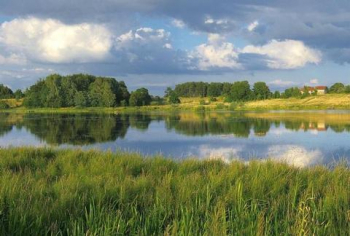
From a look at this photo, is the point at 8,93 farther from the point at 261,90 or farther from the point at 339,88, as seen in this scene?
the point at 339,88

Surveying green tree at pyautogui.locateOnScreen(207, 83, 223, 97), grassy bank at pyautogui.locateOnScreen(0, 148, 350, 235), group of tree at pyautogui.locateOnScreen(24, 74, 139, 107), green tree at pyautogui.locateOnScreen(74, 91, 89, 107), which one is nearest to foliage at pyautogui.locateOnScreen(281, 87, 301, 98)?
green tree at pyautogui.locateOnScreen(207, 83, 223, 97)

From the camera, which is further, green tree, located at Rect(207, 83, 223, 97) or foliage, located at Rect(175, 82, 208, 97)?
foliage, located at Rect(175, 82, 208, 97)

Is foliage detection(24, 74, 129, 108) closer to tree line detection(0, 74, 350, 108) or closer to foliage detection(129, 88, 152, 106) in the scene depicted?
tree line detection(0, 74, 350, 108)

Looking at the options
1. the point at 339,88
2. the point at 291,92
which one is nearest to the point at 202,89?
the point at 291,92

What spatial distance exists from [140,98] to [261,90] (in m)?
36.1

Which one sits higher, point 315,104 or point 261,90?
point 261,90

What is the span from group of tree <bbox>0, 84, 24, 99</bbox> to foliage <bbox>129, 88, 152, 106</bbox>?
36.3m

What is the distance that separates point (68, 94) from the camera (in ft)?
307

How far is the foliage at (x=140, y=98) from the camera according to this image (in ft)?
324

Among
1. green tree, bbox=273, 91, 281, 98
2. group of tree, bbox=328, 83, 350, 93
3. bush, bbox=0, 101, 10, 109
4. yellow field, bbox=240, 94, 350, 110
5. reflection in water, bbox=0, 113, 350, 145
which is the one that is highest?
group of tree, bbox=328, 83, 350, 93

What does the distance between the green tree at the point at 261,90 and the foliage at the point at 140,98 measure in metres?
31.0

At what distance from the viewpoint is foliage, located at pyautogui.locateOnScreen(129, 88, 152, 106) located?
98.8m

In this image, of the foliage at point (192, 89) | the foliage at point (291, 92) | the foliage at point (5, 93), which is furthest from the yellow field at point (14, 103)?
the foliage at point (291, 92)

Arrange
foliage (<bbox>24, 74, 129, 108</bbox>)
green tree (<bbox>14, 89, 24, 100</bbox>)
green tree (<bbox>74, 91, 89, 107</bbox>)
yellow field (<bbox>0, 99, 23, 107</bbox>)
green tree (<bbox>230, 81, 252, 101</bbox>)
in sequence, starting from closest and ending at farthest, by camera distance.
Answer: green tree (<bbox>74, 91, 89, 107</bbox>) → foliage (<bbox>24, 74, 129, 108</bbox>) → yellow field (<bbox>0, 99, 23, 107</bbox>) → green tree (<bbox>230, 81, 252, 101</bbox>) → green tree (<bbox>14, 89, 24, 100</bbox>)
